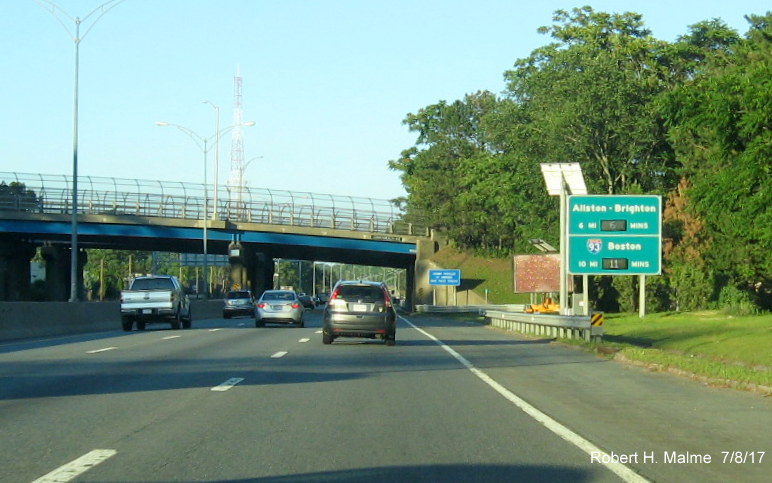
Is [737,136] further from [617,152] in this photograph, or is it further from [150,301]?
[617,152]

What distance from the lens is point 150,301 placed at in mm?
37094

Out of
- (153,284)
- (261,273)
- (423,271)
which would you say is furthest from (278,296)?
(261,273)

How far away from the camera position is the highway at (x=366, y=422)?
29.0 ft

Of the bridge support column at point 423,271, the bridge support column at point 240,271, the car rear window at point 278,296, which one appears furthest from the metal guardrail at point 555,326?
the bridge support column at point 423,271

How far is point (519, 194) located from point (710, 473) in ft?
220

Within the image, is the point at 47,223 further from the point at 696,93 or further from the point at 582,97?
the point at 696,93

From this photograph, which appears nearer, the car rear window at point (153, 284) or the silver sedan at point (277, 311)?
the car rear window at point (153, 284)

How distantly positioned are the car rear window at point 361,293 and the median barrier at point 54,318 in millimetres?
10169

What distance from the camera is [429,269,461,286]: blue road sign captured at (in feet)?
269

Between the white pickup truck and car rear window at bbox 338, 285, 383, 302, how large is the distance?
12.2 meters

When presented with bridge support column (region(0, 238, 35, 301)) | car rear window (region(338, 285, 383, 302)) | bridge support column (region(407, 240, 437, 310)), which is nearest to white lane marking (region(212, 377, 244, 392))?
car rear window (region(338, 285, 383, 302))

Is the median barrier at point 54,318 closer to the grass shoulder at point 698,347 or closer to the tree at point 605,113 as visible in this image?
the grass shoulder at point 698,347

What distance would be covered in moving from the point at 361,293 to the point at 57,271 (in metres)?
63.7

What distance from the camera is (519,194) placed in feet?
247
